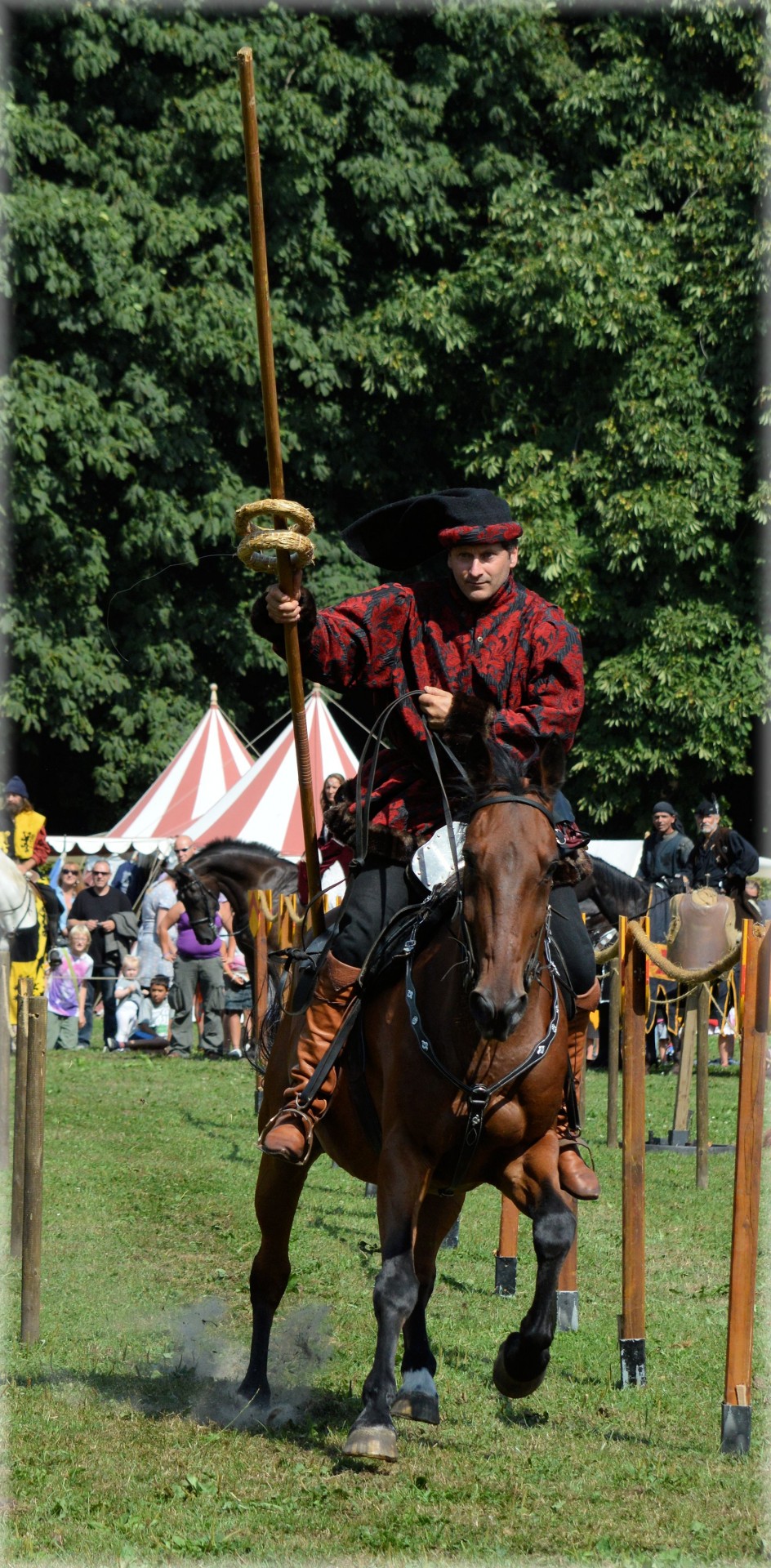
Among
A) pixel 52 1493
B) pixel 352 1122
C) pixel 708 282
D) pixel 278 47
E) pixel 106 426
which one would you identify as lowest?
pixel 52 1493

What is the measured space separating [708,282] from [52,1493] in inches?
915

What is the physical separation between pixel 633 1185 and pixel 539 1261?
1281 mm

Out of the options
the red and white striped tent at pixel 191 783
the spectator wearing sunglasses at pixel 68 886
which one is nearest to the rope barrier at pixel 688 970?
the spectator wearing sunglasses at pixel 68 886

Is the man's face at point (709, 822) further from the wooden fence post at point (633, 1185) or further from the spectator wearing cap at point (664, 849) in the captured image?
the wooden fence post at point (633, 1185)

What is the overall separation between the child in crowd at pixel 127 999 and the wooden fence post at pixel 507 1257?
11.9 m

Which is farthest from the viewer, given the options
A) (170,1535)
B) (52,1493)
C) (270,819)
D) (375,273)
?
(375,273)

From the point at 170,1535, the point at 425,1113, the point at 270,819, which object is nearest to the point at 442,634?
the point at 425,1113

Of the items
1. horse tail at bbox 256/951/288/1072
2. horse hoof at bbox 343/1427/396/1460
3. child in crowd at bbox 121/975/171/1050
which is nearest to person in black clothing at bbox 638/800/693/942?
child in crowd at bbox 121/975/171/1050

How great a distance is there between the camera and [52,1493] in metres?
5.20

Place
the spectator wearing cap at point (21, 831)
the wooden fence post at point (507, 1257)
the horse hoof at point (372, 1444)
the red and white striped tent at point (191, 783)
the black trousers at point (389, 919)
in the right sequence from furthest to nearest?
the red and white striped tent at point (191, 783), the spectator wearing cap at point (21, 831), the wooden fence post at point (507, 1257), the black trousers at point (389, 919), the horse hoof at point (372, 1444)

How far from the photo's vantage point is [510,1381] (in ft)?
18.1

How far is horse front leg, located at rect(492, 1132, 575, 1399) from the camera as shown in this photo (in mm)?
5383

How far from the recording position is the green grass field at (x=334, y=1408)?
4871 mm

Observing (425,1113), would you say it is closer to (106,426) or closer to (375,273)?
(106,426)
